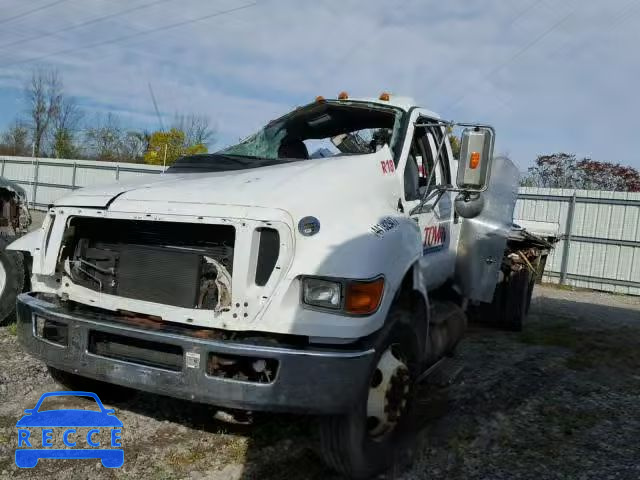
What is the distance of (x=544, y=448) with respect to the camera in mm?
3844

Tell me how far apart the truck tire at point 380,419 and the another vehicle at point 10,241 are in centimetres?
385

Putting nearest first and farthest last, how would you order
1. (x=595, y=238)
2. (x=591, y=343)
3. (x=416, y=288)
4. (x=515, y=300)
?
(x=416, y=288) < (x=591, y=343) < (x=515, y=300) < (x=595, y=238)

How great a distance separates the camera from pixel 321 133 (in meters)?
5.08

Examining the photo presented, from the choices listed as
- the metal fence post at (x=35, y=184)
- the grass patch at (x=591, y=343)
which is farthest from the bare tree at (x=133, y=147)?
the grass patch at (x=591, y=343)

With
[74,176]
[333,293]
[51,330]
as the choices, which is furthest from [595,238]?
[74,176]

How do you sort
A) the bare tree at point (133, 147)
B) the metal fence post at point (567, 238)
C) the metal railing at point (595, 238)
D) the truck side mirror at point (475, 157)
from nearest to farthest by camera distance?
1. the truck side mirror at point (475, 157)
2. the metal railing at point (595, 238)
3. the metal fence post at point (567, 238)
4. the bare tree at point (133, 147)

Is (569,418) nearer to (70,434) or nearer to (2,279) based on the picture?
(70,434)

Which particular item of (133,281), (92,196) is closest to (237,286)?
(133,281)

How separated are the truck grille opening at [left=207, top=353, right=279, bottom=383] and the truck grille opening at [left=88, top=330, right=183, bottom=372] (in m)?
0.19

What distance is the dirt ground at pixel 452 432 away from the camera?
3.36 metres

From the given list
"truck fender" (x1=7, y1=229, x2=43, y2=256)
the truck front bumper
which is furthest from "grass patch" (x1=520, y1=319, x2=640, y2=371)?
"truck fender" (x1=7, y1=229, x2=43, y2=256)

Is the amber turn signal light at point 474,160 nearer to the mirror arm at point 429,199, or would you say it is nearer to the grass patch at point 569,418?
the mirror arm at point 429,199

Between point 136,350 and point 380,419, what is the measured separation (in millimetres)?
1372

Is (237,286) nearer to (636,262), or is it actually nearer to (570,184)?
(636,262)
